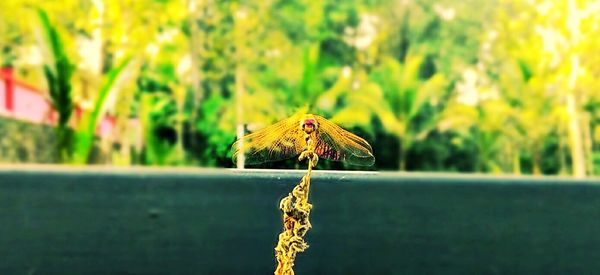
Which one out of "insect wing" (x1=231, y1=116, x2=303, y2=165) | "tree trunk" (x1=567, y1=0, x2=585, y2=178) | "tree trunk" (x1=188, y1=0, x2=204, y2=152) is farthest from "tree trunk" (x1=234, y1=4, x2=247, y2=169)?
"insect wing" (x1=231, y1=116, x2=303, y2=165)

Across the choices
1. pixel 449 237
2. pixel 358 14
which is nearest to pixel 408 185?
pixel 449 237

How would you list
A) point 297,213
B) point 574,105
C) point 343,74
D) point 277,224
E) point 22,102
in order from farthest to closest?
1. point 574,105
2. point 343,74
3. point 22,102
4. point 277,224
5. point 297,213

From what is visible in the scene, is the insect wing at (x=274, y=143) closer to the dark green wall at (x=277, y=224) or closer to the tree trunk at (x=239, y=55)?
the dark green wall at (x=277, y=224)

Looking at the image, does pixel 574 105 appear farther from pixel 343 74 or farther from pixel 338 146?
pixel 338 146

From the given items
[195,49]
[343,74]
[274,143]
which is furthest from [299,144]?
[195,49]

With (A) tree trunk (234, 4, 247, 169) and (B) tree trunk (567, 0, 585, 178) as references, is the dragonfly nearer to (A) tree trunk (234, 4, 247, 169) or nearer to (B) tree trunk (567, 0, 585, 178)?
(A) tree trunk (234, 4, 247, 169)
